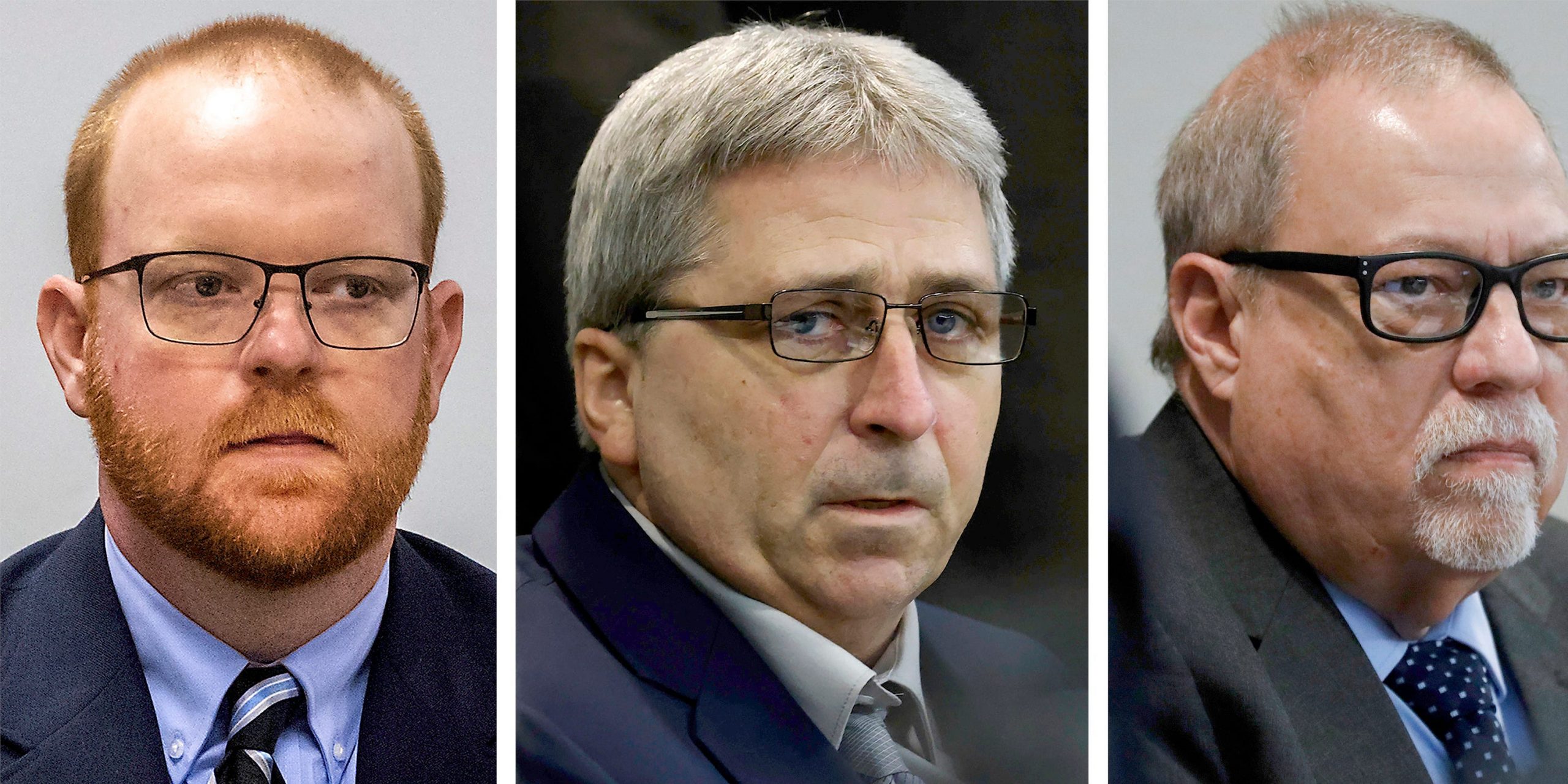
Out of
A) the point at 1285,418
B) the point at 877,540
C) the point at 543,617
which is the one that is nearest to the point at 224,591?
the point at 543,617

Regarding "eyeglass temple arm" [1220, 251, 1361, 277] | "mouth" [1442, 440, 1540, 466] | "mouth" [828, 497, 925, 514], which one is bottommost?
"mouth" [828, 497, 925, 514]

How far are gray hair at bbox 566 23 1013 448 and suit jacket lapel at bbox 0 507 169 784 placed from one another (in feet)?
2.84

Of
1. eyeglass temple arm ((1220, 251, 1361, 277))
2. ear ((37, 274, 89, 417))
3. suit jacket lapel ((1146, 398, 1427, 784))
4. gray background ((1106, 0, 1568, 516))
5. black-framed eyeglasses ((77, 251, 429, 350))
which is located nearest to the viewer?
black-framed eyeglasses ((77, 251, 429, 350))

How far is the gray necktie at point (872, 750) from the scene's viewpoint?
8.14ft

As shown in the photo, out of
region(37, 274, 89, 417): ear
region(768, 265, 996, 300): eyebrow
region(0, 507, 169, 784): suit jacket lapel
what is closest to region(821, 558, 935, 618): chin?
region(768, 265, 996, 300): eyebrow

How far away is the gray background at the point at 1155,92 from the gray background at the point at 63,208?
123 centimetres

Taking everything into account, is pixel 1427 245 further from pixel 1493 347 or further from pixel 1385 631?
pixel 1385 631

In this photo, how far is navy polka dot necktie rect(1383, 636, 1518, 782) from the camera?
8.66 feet

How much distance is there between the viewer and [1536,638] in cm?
279

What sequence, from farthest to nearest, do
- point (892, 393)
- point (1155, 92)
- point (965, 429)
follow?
1. point (1155, 92)
2. point (965, 429)
3. point (892, 393)

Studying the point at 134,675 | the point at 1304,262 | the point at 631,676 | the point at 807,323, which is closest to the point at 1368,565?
the point at 1304,262

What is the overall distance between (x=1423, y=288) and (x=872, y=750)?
1303 mm

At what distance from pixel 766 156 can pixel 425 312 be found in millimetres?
670

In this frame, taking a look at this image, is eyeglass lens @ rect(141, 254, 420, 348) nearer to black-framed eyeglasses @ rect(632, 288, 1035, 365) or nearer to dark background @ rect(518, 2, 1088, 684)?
black-framed eyeglasses @ rect(632, 288, 1035, 365)
